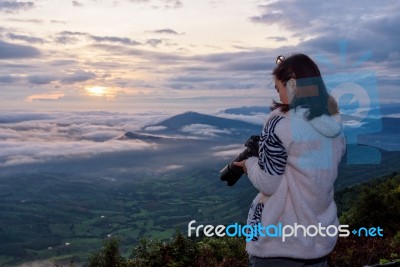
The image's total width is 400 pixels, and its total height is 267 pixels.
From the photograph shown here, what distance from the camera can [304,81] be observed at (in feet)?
11.7

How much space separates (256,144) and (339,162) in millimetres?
657

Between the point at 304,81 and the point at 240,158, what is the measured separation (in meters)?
0.76

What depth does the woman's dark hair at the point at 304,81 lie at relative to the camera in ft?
11.6

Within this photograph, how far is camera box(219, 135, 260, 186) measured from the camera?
3.71m

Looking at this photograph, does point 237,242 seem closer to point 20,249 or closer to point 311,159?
point 311,159

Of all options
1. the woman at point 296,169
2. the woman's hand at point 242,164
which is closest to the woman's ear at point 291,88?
the woman at point 296,169

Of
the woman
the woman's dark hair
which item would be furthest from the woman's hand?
the woman's dark hair

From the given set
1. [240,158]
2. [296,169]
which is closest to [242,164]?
[240,158]

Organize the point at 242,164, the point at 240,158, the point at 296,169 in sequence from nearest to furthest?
1. the point at 296,169
2. the point at 242,164
3. the point at 240,158

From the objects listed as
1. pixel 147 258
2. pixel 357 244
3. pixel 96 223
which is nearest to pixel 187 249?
pixel 147 258

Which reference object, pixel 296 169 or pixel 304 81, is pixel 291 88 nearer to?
pixel 304 81

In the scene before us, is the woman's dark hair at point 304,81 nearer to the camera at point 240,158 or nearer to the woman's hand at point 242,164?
the camera at point 240,158

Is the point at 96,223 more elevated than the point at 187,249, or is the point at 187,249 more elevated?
the point at 187,249

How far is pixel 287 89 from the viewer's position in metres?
3.57
